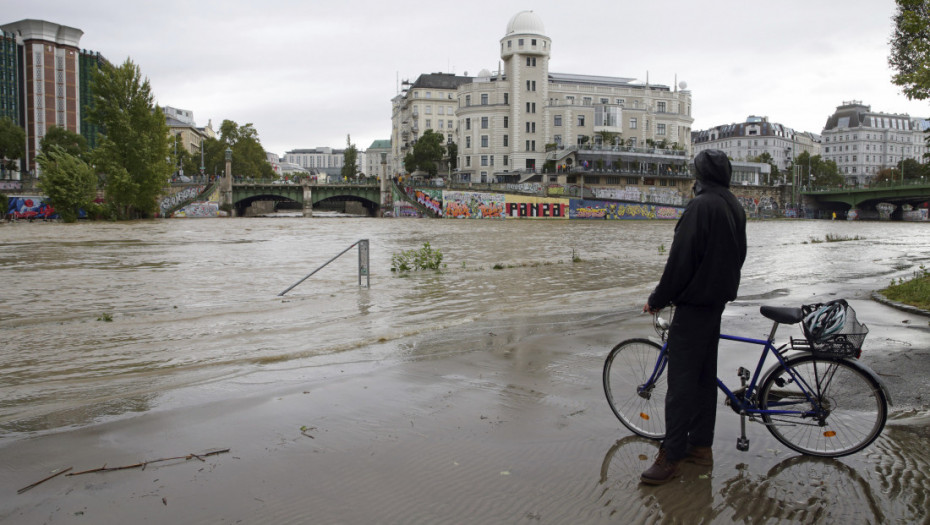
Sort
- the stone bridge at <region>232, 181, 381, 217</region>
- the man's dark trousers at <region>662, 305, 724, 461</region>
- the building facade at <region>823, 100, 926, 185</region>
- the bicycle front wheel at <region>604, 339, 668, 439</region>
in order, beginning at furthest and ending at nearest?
the building facade at <region>823, 100, 926, 185</region> → the stone bridge at <region>232, 181, 381, 217</region> → the bicycle front wheel at <region>604, 339, 668, 439</region> → the man's dark trousers at <region>662, 305, 724, 461</region>

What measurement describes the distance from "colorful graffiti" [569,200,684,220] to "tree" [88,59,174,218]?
49014 millimetres

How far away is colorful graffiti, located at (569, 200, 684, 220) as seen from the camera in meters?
83.1

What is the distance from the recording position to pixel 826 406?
4.39 m

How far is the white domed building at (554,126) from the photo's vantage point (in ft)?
295

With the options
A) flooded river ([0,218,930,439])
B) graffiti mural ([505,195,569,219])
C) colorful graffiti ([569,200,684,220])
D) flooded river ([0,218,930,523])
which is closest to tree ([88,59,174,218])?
flooded river ([0,218,930,439])

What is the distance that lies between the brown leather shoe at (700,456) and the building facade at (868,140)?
17739 centimetres

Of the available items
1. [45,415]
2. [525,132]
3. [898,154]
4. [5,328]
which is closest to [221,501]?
[45,415]

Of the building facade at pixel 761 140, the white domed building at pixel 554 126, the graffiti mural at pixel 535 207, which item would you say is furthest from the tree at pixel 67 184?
the building facade at pixel 761 140

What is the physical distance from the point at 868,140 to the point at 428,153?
12292 cm

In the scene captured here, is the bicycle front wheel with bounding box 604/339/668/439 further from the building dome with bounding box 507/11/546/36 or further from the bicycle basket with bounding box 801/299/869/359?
the building dome with bounding box 507/11/546/36

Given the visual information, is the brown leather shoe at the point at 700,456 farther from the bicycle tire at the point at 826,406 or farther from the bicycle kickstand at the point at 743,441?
the bicycle tire at the point at 826,406

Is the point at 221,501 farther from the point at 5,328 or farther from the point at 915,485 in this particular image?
the point at 5,328

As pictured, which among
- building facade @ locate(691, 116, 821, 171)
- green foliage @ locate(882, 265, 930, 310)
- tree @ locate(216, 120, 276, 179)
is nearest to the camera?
green foliage @ locate(882, 265, 930, 310)

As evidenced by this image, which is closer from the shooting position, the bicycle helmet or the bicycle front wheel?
the bicycle helmet
